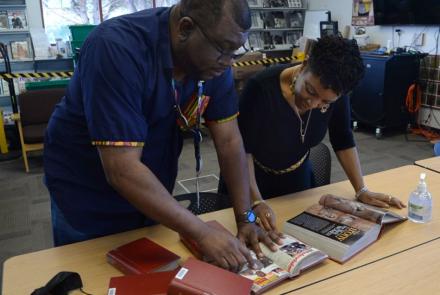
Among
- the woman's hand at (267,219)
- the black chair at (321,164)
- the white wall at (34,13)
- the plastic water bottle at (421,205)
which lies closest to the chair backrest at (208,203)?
the woman's hand at (267,219)

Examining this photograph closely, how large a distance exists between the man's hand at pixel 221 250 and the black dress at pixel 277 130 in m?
0.57

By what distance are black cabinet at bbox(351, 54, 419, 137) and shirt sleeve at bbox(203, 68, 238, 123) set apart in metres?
3.75

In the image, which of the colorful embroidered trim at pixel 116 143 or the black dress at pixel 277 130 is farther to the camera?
the black dress at pixel 277 130

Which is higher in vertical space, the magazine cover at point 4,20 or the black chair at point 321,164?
the magazine cover at point 4,20

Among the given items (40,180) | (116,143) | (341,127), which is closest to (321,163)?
(341,127)

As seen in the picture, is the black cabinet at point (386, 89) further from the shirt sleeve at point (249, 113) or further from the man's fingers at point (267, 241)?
the man's fingers at point (267, 241)

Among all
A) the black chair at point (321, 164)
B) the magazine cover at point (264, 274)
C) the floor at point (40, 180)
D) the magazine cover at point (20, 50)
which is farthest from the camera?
the magazine cover at point (20, 50)

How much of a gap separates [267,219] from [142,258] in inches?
16.0

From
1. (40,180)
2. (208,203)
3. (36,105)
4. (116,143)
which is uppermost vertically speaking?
(116,143)

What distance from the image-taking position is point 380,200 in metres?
1.43

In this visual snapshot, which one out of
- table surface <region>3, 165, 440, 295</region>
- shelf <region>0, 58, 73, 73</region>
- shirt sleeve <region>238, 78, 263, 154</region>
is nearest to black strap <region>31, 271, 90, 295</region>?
table surface <region>3, 165, 440, 295</region>

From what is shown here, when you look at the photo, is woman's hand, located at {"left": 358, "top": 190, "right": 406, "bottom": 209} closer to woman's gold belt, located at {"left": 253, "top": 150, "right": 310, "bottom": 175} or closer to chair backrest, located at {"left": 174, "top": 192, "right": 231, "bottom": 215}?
woman's gold belt, located at {"left": 253, "top": 150, "right": 310, "bottom": 175}

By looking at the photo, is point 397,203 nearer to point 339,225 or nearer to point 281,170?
point 339,225

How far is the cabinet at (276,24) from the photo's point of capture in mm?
6305
